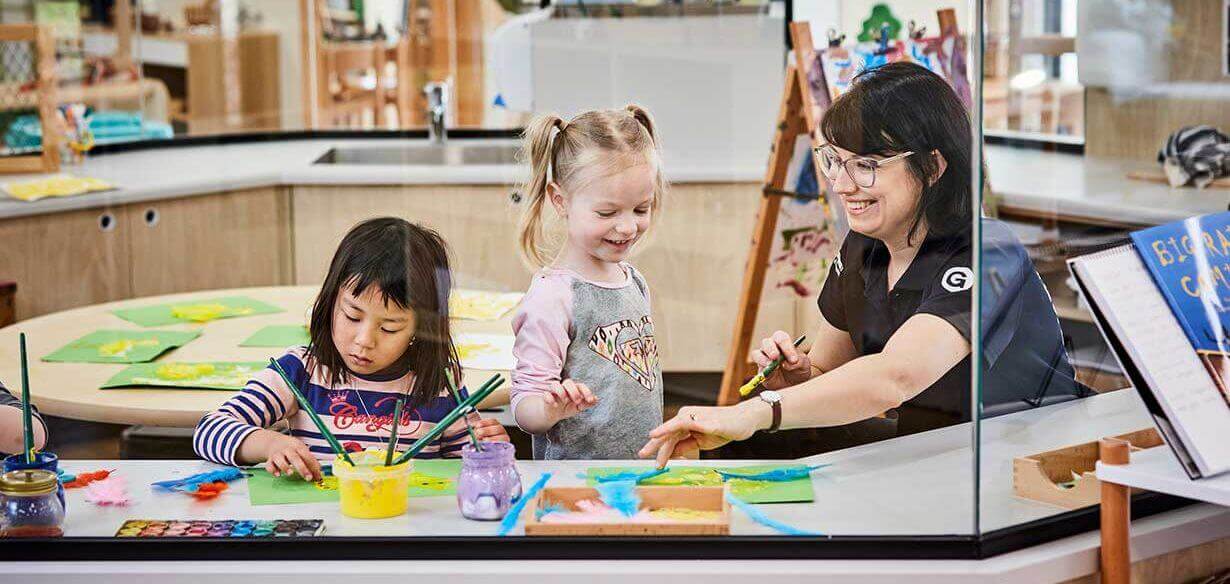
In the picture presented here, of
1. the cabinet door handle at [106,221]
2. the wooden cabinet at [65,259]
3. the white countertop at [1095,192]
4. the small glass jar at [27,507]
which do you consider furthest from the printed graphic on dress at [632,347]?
the white countertop at [1095,192]

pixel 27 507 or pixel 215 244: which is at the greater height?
pixel 215 244

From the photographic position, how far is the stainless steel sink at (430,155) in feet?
6.21

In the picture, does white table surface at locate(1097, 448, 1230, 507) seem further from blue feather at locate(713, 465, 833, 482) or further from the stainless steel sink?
the stainless steel sink

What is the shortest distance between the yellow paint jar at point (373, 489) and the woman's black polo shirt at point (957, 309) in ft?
1.93

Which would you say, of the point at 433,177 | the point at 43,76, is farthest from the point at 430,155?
the point at 43,76

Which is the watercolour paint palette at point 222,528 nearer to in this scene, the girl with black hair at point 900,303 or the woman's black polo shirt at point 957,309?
the girl with black hair at point 900,303

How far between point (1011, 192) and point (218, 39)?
9.30 ft

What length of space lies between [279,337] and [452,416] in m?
0.39

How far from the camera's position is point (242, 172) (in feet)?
7.45

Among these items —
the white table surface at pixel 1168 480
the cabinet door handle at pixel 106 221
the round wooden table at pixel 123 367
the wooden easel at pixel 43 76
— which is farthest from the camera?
the wooden easel at pixel 43 76

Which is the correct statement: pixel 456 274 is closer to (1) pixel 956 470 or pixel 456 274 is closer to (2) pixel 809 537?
(2) pixel 809 537

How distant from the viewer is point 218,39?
15.9 ft

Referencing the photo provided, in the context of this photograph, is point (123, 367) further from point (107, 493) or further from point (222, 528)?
point (222, 528)

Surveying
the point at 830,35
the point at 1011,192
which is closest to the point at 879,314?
the point at 830,35
